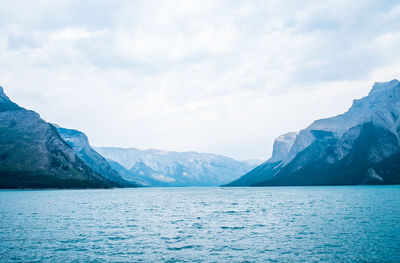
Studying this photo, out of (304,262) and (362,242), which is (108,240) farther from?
(362,242)

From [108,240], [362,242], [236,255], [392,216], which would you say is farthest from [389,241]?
[108,240]

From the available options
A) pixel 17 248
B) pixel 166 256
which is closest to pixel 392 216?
pixel 166 256

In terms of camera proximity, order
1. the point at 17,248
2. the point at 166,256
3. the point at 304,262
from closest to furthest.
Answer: the point at 304,262 → the point at 166,256 → the point at 17,248

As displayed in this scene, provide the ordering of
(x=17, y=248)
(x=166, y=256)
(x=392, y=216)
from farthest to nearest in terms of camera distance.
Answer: (x=392, y=216) < (x=17, y=248) < (x=166, y=256)

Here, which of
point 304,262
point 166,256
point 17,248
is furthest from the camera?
point 17,248

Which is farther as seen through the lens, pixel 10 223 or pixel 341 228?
pixel 10 223

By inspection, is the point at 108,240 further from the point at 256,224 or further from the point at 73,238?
the point at 256,224

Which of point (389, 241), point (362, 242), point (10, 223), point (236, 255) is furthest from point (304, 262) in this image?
point (10, 223)

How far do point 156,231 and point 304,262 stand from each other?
36158mm

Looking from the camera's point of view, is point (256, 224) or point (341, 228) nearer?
point (341, 228)

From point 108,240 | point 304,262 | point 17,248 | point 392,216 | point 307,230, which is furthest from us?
point 392,216

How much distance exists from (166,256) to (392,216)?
223ft

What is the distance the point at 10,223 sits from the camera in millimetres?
82688

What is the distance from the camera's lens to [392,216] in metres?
86.0
